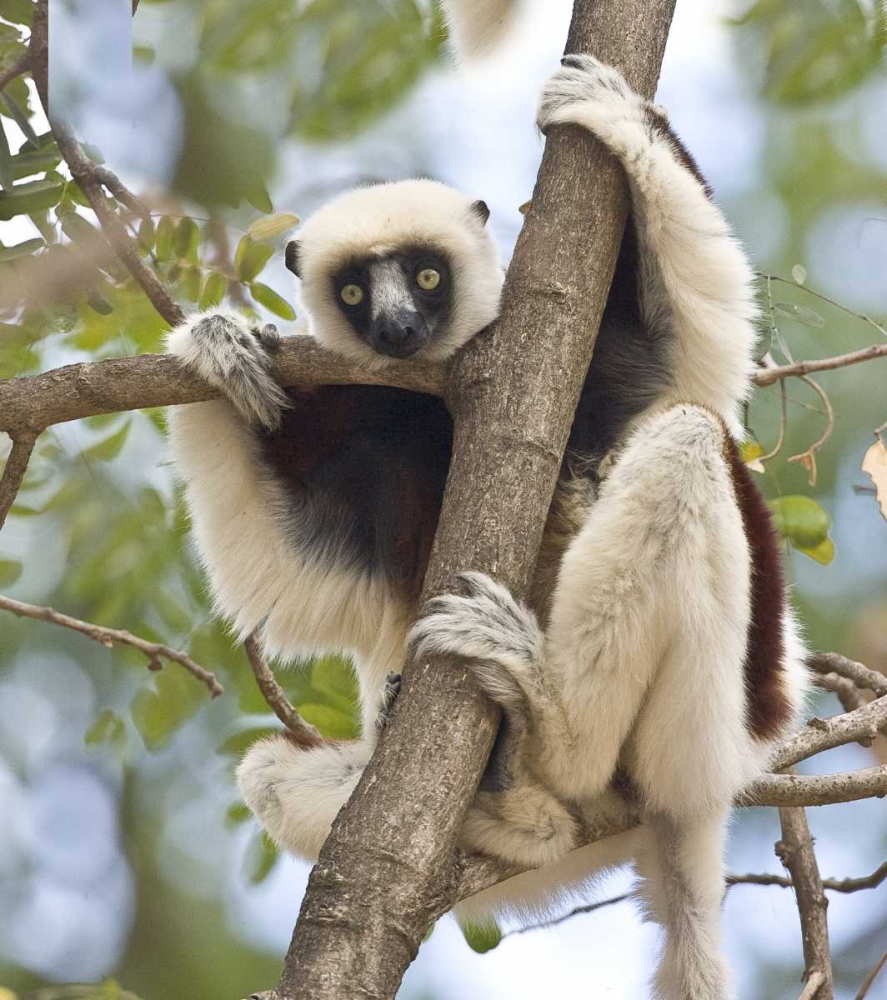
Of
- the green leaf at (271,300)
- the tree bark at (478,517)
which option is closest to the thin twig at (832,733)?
the tree bark at (478,517)

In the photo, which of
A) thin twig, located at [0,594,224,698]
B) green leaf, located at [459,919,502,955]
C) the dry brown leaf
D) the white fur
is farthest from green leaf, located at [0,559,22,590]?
A: the dry brown leaf

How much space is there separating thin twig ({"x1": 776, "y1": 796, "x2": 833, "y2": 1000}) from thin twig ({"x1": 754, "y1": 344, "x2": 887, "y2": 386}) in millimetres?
1870

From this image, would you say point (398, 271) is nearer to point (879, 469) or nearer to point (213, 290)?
point (213, 290)

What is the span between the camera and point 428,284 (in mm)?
4820

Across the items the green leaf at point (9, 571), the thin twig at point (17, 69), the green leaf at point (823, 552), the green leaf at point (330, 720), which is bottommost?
the green leaf at point (330, 720)

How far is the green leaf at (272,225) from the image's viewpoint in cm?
532

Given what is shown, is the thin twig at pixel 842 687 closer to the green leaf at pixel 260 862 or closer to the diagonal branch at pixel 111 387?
the diagonal branch at pixel 111 387

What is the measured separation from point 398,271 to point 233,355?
88 centimetres

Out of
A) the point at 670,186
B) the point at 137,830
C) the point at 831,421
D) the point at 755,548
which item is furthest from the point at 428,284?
the point at 137,830

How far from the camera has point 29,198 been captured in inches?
183

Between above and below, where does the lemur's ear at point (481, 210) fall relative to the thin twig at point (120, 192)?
above

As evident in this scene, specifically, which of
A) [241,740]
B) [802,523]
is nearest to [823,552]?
[802,523]

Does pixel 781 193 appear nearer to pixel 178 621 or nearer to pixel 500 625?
pixel 178 621

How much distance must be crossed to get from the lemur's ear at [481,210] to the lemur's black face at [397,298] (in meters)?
0.46
